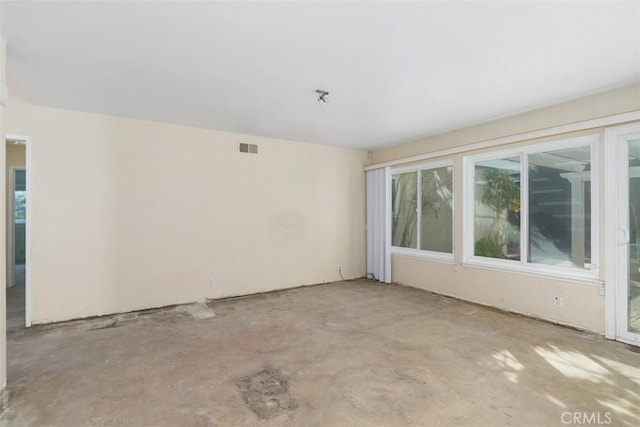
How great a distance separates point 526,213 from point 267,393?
139 inches

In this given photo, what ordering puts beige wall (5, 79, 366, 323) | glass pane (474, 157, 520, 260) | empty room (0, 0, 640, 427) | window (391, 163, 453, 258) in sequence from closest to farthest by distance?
empty room (0, 0, 640, 427) < beige wall (5, 79, 366, 323) < glass pane (474, 157, 520, 260) < window (391, 163, 453, 258)

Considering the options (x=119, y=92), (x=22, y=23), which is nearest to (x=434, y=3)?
(x=22, y=23)

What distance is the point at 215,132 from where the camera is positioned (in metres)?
4.36

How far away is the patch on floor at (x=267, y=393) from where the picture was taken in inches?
75.9

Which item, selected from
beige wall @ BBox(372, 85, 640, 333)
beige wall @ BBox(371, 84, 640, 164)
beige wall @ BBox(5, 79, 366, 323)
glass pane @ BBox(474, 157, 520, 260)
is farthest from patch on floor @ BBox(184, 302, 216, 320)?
beige wall @ BBox(371, 84, 640, 164)

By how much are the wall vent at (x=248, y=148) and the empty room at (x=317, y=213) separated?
83 millimetres

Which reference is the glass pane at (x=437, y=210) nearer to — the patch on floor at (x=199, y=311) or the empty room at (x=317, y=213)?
the empty room at (x=317, y=213)

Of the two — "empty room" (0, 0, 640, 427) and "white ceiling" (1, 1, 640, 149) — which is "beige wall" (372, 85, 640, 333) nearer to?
"empty room" (0, 0, 640, 427)

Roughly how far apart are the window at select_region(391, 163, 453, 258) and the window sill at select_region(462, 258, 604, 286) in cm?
55

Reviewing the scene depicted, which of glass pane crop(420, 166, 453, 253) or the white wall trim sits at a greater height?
the white wall trim

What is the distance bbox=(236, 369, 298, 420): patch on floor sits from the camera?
75.9 inches

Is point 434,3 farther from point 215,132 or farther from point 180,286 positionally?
point 180,286

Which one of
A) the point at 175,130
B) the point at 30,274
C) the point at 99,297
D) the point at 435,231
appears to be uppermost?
the point at 175,130

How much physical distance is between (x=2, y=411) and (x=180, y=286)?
2.23m
